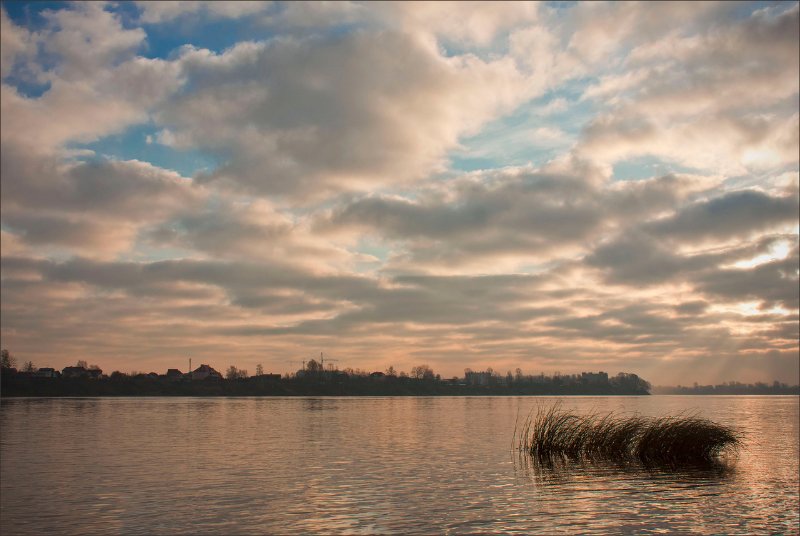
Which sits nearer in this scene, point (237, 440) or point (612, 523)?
point (612, 523)

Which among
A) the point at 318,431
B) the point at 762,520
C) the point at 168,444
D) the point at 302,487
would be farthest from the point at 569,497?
the point at 318,431

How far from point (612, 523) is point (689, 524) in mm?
3118

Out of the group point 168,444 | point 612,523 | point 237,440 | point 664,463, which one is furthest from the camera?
point 237,440

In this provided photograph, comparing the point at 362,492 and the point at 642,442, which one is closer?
the point at 362,492

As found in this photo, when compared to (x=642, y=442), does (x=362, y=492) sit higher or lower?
lower

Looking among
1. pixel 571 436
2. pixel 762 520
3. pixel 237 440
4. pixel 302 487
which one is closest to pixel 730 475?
pixel 571 436

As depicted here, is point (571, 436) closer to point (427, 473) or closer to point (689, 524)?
point (427, 473)

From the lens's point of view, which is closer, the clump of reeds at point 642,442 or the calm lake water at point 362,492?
the calm lake water at point 362,492

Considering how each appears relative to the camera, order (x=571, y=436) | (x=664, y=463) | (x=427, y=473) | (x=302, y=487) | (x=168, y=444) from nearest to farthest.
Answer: (x=302, y=487) → (x=427, y=473) → (x=664, y=463) → (x=571, y=436) → (x=168, y=444)

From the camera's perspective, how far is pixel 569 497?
3238cm

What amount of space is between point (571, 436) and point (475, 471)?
9.59 meters

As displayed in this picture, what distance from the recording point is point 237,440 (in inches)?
2527

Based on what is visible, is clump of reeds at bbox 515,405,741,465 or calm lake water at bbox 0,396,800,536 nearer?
calm lake water at bbox 0,396,800,536

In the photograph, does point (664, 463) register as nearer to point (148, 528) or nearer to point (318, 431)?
point (148, 528)
